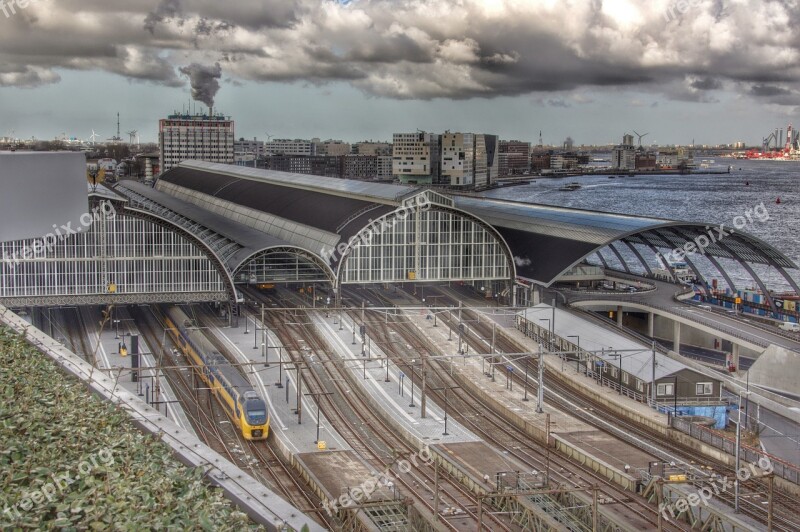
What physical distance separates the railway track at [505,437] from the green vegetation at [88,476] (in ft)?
51.3

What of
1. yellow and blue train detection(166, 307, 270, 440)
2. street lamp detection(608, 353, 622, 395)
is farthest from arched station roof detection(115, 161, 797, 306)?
street lamp detection(608, 353, 622, 395)

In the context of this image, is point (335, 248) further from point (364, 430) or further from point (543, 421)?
point (543, 421)

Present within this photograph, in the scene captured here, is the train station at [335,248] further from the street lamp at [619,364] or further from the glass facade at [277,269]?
the street lamp at [619,364]

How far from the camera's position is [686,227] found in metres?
53.7

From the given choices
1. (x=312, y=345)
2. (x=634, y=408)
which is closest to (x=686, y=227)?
(x=634, y=408)

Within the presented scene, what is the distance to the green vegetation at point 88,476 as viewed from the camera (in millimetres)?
8031

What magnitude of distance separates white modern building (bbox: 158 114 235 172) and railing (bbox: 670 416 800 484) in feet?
496

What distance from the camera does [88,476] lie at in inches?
347

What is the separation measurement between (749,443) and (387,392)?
14.4 m

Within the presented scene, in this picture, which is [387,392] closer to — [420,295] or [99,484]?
[420,295]

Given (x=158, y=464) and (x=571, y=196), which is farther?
(x=571, y=196)

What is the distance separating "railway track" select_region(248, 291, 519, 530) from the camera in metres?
25.4

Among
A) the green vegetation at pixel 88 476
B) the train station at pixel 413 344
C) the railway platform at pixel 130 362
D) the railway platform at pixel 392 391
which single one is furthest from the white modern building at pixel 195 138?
the green vegetation at pixel 88 476

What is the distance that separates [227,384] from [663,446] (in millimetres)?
16467
